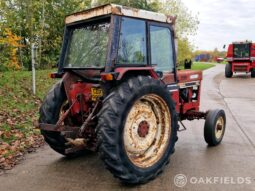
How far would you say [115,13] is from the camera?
411 centimetres

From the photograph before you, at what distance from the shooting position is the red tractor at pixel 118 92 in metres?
3.85

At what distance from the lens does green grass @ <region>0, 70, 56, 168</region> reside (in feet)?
19.6

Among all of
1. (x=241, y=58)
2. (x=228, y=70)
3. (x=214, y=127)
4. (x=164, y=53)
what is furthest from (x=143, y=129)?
(x=241, y=58)

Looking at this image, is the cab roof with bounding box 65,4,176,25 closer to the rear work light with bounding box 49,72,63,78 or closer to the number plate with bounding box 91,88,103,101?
the rear work light with bounding box 49,72,63,78

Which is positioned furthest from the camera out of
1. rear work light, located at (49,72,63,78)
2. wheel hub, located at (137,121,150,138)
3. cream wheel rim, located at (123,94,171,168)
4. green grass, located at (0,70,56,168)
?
green grass, located at (0,70,56,168)

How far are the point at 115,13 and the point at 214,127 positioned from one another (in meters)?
2.84

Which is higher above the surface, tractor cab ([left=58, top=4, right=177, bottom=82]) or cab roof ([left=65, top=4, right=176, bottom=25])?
cab roof ([left=65, top=4, right=176, bottom=25])

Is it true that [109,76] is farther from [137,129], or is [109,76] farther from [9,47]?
[9,47]

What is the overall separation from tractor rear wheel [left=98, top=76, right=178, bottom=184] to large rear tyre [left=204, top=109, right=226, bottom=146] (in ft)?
4.56

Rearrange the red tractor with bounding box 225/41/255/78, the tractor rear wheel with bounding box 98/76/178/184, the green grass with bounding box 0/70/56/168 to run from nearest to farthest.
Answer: the tractor rear wheel with bounding box 98/76/178/184, the green grass with bounding box 0/70/56/168, the red tractor with bounding box 225/41/255/78

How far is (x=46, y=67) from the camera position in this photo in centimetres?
1614

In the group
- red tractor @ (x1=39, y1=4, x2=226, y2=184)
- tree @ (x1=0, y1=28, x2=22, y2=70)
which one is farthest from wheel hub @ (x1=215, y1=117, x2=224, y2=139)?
tree @ (x1=0, y1=28, x2=22, y2=70)

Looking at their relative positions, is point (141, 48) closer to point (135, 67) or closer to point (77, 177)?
point (135, 67)

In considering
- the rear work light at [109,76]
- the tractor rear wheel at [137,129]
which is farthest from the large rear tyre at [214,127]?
the rear work light at [109,76]
